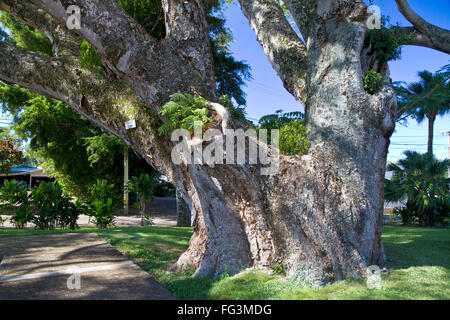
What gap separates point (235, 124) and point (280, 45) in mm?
2122

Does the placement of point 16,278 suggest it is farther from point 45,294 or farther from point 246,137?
point 246,137

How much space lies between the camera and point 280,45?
5711 mm

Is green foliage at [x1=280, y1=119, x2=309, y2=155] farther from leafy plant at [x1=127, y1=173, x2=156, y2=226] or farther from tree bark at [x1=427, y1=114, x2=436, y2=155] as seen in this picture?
tree bark at [x1=427, y1=114, x2=436, y2=155]

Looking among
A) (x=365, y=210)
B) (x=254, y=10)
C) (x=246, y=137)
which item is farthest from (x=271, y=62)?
(x=365, y=210)

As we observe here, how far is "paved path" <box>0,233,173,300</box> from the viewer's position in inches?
149

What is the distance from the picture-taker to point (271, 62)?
5910mm

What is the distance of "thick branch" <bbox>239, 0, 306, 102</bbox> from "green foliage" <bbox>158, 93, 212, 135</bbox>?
7.06ft

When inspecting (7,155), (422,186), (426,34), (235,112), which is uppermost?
(426,34)

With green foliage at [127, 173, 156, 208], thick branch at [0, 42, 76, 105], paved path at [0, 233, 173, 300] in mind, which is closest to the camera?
paved path at [0, 233, 173, 300]

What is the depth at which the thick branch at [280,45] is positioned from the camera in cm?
558

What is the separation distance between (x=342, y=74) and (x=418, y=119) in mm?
21717

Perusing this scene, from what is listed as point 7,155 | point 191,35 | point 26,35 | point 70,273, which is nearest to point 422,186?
point 191,35

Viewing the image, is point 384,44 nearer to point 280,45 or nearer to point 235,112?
point 280,45

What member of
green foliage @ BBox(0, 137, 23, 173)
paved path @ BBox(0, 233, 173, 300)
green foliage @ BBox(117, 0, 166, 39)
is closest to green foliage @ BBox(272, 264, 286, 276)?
paved path @ BBox(0, 233, 173, 300)
